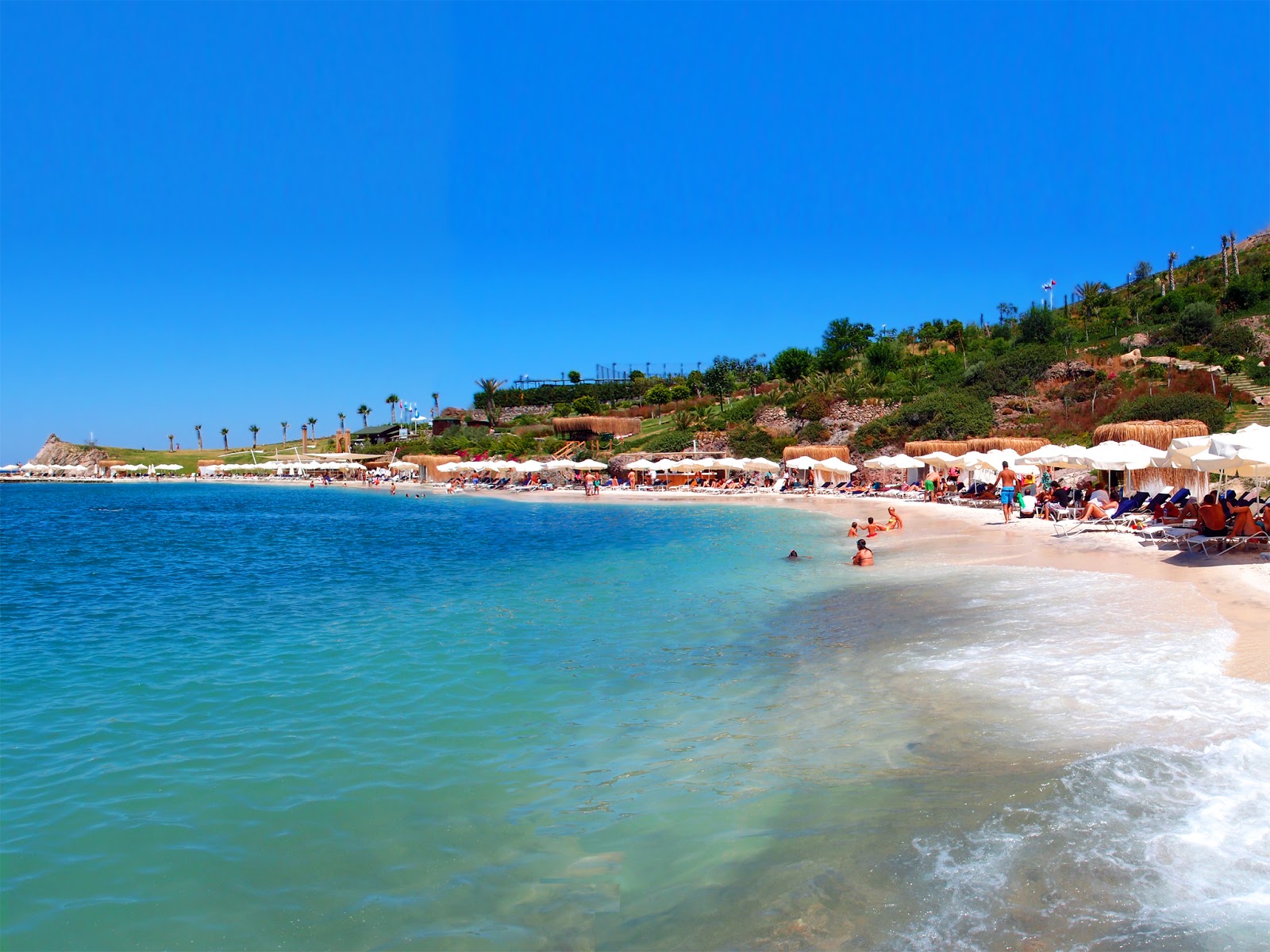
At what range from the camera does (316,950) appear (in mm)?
3686

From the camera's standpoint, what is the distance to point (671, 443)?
1999 inches

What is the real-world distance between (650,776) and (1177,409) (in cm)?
2971

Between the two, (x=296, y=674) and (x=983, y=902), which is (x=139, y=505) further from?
(x=983, y=902)

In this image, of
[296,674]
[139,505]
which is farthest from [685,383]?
[296,674]

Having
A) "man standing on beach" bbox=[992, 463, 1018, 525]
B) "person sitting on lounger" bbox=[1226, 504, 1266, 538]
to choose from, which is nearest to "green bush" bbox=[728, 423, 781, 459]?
"man standing on beach" bbox=[992, 463, 1018, 525]

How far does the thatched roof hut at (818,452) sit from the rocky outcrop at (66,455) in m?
87.6

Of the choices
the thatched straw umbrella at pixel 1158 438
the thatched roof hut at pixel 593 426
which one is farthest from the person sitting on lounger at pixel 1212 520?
the thatched roof hut at pixel 593 426

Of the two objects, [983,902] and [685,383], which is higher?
[685,383]

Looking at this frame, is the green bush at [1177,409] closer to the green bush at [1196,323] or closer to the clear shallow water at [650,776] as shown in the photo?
the green bush at [1196,323]

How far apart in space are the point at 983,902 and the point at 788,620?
21.1ft

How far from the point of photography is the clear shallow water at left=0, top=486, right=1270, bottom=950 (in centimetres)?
376

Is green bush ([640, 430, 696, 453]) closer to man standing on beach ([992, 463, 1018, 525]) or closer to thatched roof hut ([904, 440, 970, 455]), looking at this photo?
thatched roof hut ([904, 440, 970, 455])

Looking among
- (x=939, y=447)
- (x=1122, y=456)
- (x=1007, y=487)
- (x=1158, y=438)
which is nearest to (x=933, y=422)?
(x=939, y=447)

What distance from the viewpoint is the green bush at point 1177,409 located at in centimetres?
2695
